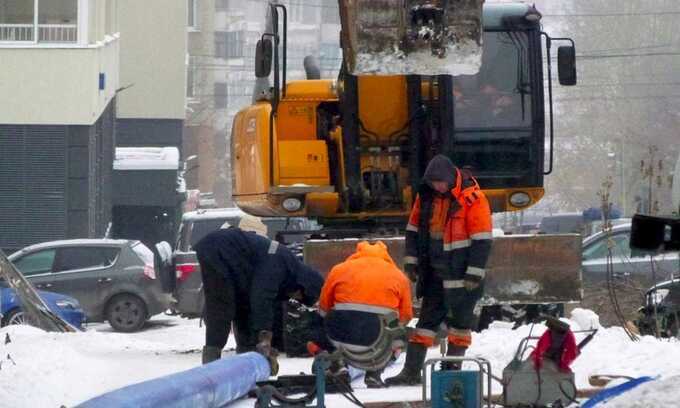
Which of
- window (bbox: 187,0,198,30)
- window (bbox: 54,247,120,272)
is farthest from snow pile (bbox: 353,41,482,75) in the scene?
window (bbox: 187,0,198,30)

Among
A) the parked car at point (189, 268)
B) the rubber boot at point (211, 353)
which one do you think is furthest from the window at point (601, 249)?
the rubber boot at point (211, 353)

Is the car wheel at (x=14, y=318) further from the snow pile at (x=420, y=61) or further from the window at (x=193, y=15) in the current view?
Result: the window at (x=193, y=15)

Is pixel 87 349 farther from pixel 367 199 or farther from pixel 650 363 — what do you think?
pixel 650 363

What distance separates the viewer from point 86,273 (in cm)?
2358

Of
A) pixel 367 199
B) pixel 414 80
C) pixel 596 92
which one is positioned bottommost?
pixel 367 199

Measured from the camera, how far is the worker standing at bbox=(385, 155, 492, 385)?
11453mm

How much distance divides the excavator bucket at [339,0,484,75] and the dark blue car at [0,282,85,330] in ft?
36.0

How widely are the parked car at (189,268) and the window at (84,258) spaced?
99 centimetres

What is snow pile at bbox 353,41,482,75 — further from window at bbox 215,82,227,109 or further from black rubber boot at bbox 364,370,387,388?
window at bbox 215,82,227,109

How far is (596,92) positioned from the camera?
64.0m

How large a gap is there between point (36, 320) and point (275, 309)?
6419mm

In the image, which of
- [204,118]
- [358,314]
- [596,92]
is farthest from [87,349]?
[204,118]

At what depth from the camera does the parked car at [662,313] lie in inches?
603

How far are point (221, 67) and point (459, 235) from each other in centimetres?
6701
